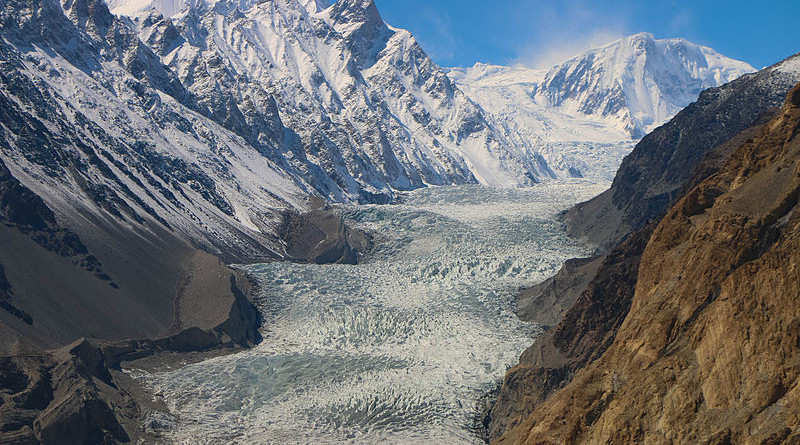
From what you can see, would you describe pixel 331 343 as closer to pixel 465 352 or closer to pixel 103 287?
pixel 465 352

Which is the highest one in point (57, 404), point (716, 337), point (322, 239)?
point (322, 239)

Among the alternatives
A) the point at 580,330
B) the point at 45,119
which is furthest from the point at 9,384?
the point at 45,119

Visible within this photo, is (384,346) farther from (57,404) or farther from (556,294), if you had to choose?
(57,404)

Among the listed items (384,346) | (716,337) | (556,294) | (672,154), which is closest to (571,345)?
(384,346)

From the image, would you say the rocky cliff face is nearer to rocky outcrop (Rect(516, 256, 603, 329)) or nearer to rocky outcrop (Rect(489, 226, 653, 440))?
rocky outcrop (Rect(516, 256, 603, 329))

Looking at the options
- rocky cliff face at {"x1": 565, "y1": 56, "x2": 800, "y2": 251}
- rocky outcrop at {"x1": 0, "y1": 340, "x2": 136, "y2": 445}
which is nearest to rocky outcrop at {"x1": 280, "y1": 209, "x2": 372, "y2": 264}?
rocky cliff face at {"x1": 565, "y1": 56, "x2": 800, "y2": 251}

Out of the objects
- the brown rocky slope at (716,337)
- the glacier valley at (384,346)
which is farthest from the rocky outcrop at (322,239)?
the brown rocky slope at (716,337)
